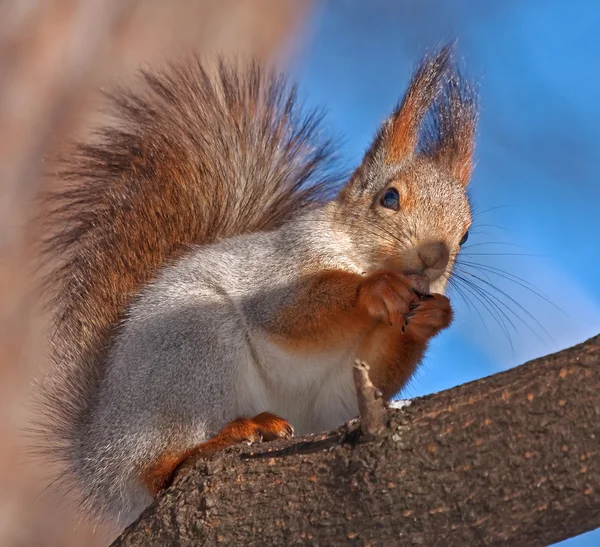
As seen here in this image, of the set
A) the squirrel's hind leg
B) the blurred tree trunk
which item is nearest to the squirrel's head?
the squirrel's hind leg

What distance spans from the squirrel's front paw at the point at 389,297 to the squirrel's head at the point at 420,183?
18 cm

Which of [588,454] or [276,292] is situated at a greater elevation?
[588,454]

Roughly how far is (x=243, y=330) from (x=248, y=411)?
199 millimetres

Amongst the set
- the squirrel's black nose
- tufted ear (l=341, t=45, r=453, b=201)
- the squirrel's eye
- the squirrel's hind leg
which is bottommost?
the squirrel's hind leg

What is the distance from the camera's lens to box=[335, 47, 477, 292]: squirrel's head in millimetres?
2326

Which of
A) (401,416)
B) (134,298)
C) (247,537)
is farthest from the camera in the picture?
(134,298)

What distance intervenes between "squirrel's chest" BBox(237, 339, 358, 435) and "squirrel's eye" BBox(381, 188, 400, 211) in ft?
1.38

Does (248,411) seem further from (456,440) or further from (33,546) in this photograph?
(33,546)

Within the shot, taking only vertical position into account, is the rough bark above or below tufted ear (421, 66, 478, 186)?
below

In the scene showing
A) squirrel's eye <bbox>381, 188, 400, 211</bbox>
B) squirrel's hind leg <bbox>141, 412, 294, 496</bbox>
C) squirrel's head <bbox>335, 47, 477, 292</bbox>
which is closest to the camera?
squirrel's hind leg <bbox>141, 412, 294, 496</bbox>

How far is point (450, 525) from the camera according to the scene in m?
1.48

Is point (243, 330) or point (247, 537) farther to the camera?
point (243, 330)

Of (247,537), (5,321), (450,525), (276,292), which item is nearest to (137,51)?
(5,321)

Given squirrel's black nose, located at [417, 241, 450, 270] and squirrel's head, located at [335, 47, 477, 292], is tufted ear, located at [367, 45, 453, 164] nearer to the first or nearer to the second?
squirrel's head, located at [335, 47, 477, 292]
